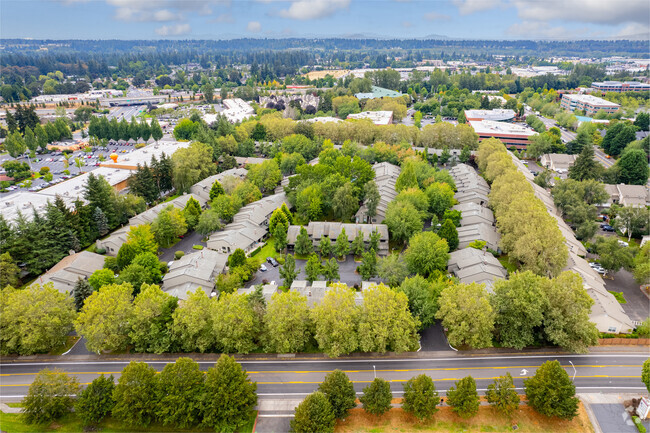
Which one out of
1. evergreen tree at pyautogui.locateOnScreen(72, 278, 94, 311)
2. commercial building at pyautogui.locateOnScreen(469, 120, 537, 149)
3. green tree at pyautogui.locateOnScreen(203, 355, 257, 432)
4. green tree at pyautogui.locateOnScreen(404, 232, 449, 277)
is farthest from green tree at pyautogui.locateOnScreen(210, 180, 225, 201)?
commercial building at pyautogui.locateOnScreen(469, 120, 537, 149)

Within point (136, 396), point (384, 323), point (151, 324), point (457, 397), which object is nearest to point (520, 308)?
point (457, 397)

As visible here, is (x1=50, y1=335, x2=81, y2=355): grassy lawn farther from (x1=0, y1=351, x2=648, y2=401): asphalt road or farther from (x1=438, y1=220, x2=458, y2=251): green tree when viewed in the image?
(x1=438, y1=220, x2=458, y2=251): green tree

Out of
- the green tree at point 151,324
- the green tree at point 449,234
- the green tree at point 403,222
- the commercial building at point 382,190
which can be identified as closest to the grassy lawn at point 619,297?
the green tree at point 449,234

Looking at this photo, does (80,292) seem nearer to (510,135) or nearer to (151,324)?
(151,324)

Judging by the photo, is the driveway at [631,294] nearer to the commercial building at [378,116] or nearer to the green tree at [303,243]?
the green tree at [303,243]

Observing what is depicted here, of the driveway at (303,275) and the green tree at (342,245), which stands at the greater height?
the green tree at (342,245)

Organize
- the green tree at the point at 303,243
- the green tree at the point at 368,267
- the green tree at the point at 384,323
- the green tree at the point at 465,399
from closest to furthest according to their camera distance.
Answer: the green tree at the point at 465,399, the green tree at the point at 384,323, the green tree at the point at 368,267, the green tree at the point at 303,243

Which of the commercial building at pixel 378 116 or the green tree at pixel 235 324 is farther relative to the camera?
the commercial building at pixel 378 116
